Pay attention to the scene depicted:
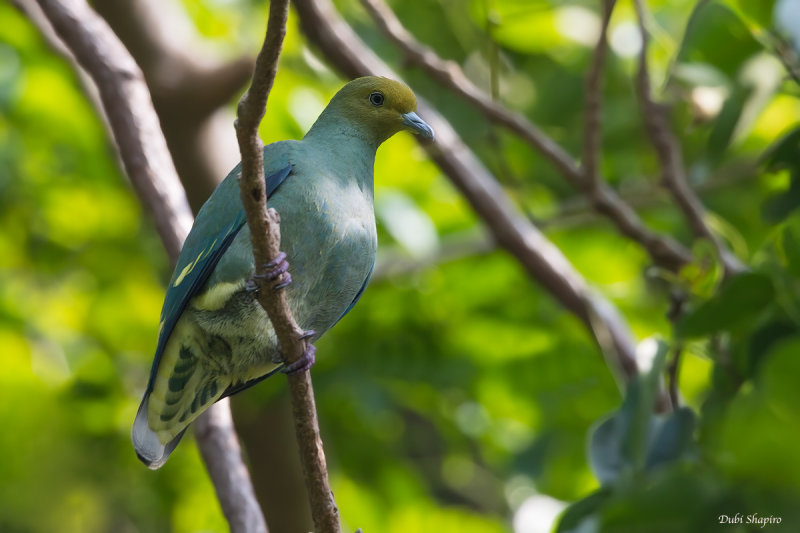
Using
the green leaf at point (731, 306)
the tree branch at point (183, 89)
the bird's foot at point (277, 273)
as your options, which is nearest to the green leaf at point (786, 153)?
the green leaf at point (731, 306)

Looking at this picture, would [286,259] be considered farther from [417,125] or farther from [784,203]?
[784,203]

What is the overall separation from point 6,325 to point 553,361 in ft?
7.55

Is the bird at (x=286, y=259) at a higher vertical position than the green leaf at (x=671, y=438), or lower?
higher

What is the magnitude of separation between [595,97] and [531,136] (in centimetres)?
32

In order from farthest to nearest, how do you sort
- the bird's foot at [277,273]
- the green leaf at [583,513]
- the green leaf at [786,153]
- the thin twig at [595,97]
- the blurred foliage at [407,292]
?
1. the blurred foliage at [407,292]
2. the thin twig at [595,97]
3. the green leaf at [786,153]
4. the bird's foot at [277,273]
5. the green leaf at [583,513]

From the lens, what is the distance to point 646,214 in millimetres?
4773

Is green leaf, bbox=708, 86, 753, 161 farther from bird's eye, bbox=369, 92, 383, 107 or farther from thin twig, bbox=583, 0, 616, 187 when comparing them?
bird's eye, bbox=369, 92, 383, 107

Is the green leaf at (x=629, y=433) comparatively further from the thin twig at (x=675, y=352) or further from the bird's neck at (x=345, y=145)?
the bird's neck at (x=345, y=145)

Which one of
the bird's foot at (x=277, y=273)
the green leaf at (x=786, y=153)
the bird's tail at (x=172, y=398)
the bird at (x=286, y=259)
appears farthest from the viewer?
the bird's tail at (x=172, y=398)

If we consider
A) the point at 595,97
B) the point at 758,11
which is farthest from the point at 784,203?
the point at 595,97

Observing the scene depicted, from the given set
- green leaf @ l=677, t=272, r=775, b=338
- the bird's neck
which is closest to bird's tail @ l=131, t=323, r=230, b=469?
the bird's neck

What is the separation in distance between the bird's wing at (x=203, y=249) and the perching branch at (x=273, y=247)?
39 cm

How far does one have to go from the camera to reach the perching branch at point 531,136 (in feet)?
11.2

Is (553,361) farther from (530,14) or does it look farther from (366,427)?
(530,14)
